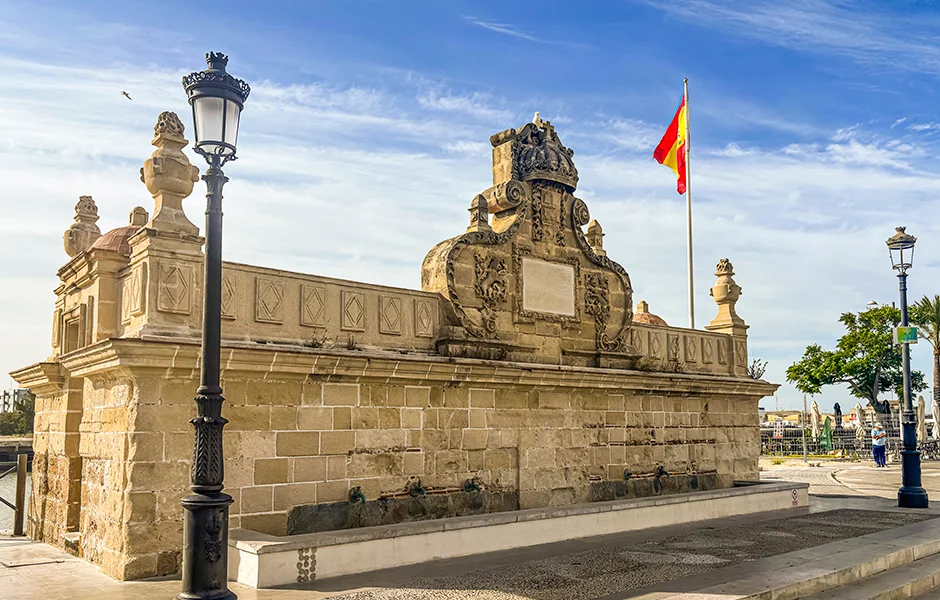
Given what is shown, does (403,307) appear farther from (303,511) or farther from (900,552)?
(900,552)

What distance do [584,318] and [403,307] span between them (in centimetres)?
354

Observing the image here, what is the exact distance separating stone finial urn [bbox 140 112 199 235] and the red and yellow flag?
14.0 metres

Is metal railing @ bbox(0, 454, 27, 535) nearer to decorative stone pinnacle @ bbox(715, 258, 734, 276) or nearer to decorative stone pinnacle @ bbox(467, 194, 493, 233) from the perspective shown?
decorative stone pinnacle @ bbox(467, 194, 493, 233)

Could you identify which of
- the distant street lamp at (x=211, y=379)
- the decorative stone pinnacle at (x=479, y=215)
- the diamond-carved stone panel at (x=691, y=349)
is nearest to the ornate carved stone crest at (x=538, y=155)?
the decorative stone pinnacle at (x=479, y=215)

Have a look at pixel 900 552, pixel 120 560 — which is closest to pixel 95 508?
pixel 120 560

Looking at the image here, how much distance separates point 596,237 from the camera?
13.3m

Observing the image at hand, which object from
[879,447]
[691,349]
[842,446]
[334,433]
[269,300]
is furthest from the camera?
[842,446]

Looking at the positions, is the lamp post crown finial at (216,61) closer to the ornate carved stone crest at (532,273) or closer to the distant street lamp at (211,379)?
the distant street lamp at (211,379)

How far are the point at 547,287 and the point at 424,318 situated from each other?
2392 mm

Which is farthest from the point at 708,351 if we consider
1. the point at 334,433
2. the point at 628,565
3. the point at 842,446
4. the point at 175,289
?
the point at 842,446

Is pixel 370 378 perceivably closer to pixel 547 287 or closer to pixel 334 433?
pixel 334 433

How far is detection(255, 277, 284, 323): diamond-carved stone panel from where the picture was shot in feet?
29.4

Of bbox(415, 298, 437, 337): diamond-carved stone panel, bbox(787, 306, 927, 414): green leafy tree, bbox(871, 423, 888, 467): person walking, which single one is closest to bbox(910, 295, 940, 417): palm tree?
bbox(787, 306, 927, 414): green leafy tree

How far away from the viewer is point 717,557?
8984 millimetres
